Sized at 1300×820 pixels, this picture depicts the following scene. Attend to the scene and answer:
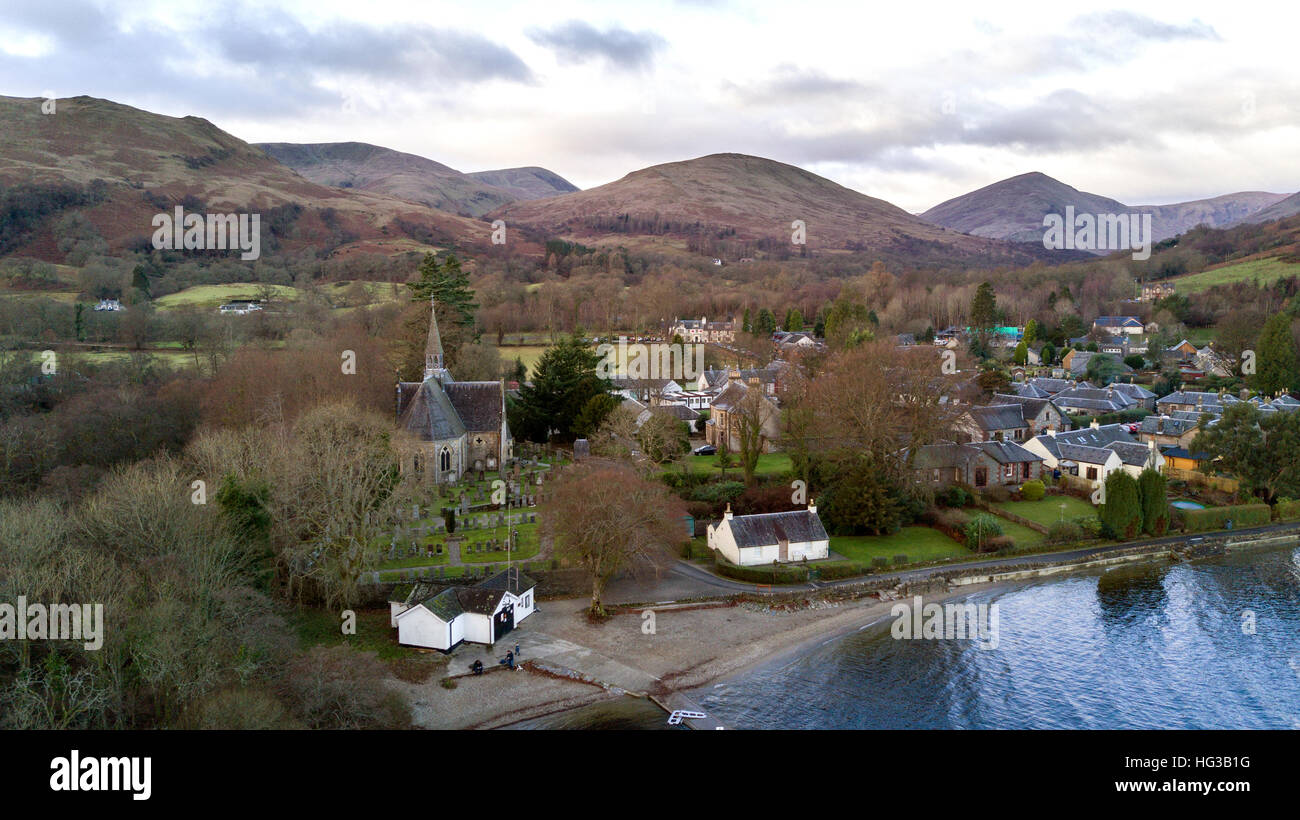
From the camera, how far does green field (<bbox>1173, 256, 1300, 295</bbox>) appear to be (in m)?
124

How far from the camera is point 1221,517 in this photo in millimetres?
47500

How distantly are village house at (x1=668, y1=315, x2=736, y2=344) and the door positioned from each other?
239 feet

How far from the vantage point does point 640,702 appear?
88.7ft

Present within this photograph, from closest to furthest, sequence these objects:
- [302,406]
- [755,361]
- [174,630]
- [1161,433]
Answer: [174,630]
[302,406]
[1161,433]
[755,361]

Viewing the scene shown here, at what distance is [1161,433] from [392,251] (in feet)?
420

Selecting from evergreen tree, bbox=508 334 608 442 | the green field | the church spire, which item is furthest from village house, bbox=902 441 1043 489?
the green field

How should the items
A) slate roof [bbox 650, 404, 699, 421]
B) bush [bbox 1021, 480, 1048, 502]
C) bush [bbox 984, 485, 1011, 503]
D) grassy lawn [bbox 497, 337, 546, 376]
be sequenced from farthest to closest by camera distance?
grassy lawn [bbox 497, 337, 546, 376] → slate roof [bbox 650, 404, 699, 421] → bush [bbox 1021, 480, 1048, 502] → bush [bbox 984, 485, 1011, 503]

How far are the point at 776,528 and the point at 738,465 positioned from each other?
15.3 meters

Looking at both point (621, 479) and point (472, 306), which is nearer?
point (621, 479)

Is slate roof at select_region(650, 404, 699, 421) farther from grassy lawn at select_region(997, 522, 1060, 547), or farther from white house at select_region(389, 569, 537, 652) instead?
white house at select_region(389, 569, 537, 652)

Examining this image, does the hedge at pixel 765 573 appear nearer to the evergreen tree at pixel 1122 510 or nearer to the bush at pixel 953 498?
the bush at pixel 953 498

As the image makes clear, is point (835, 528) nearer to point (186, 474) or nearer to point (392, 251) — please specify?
point (186, 474)

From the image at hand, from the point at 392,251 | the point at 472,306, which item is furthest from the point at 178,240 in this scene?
the point at 472,306

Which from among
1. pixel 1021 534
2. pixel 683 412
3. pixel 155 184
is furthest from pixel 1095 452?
pixel 155 184
